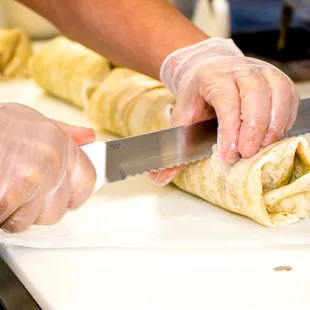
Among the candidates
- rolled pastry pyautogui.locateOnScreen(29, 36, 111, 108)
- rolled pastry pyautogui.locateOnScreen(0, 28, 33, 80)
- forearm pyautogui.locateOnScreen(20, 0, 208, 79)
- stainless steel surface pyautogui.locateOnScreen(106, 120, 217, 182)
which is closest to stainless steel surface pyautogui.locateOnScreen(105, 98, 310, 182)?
stainless steel surface pyautogui.locateOnScreen(106, 120, 217, 182)

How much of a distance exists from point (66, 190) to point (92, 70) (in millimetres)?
774

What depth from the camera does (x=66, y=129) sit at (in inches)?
42.9

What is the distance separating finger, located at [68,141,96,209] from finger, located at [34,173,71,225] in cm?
1

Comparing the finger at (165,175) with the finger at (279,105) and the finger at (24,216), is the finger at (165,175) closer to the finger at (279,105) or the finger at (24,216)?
the finger at (279,105)

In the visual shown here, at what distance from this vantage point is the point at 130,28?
1436 millimetres

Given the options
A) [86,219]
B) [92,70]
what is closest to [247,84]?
[86,219]

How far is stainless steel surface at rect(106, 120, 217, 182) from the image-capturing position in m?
1.10

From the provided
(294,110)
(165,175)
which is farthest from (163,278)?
(294,110)

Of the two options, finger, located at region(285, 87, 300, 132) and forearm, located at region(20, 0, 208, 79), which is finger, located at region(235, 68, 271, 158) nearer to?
finger, located at region(285, 87, 300, 132)

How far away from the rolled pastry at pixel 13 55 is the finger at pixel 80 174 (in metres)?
1.10

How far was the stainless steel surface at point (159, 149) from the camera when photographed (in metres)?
1.10

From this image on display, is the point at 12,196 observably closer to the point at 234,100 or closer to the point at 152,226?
the point at 152,226

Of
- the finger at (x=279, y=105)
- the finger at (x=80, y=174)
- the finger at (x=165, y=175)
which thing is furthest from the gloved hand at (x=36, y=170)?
the finger at (x=279, y=105)

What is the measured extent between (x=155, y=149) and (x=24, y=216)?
282 millimetres
